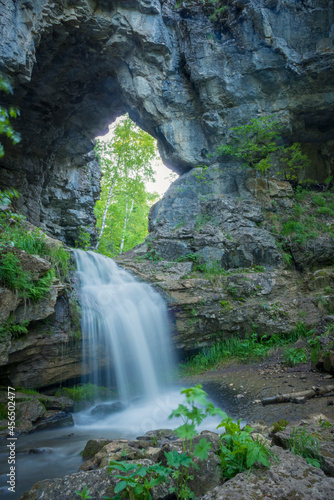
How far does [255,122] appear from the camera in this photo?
982cm

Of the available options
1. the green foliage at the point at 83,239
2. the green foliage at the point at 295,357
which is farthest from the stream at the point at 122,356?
the green foliage at the point at 83,239

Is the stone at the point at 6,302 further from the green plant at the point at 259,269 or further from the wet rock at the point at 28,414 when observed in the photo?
the green plant at the point at 259,269

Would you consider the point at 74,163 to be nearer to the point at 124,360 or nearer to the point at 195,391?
the point at 124,360

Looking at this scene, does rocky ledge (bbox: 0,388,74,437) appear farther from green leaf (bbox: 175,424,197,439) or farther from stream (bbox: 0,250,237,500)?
green leaf (bbox: 175,424,197,439)

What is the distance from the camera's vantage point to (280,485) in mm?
1548

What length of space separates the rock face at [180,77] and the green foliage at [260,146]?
516 mm

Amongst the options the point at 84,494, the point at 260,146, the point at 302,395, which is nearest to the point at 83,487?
the point at 84,494

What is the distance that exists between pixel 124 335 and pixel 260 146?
866 centimetres

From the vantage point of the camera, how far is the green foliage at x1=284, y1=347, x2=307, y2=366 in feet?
17.7

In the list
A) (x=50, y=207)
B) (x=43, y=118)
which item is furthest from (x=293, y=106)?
(x=50, y=207)

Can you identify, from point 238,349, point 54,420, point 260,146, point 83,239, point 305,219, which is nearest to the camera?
point 54,420

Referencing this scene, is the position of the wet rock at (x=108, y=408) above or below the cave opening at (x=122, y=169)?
below

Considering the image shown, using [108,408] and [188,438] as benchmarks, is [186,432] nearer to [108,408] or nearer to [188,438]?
[188,438]

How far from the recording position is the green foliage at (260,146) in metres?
9.86
